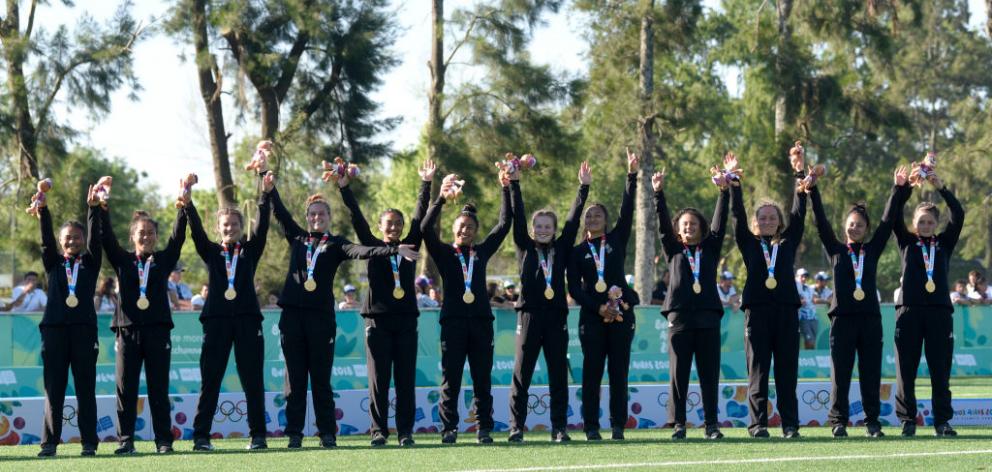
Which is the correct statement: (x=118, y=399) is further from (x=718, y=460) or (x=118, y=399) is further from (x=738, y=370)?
(x=738, y=370)

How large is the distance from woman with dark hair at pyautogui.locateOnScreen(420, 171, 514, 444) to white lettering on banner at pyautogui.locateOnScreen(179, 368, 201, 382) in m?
6.71

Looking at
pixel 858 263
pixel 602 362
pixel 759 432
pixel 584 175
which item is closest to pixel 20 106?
pixel 584 175

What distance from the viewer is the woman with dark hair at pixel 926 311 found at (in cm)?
1114

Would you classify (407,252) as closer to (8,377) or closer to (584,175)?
(584,175)

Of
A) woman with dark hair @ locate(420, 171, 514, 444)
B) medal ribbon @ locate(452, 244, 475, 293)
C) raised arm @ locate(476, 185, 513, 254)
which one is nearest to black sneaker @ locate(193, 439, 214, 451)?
woman with dark hair @ locate(420, 171, 514, 444)

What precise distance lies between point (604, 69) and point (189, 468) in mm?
19466

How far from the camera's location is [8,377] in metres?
16.3

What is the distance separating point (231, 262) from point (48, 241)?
1.33 metres

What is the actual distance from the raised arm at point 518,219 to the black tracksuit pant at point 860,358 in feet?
8.36

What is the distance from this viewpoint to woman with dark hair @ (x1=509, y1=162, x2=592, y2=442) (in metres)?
11.0

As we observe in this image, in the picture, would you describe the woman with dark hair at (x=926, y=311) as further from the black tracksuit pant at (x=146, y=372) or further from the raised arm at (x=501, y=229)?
the black tracksuit pant at (x=146, y=372)

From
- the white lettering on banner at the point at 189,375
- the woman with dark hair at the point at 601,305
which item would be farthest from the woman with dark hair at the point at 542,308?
the white lettering on banner at the point at 189,375

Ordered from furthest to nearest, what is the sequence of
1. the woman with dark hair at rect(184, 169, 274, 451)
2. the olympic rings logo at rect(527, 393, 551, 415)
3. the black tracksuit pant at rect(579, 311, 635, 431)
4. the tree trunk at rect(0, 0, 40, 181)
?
the tree trunk at rect(0, 0, 40, 181) < the olympic rings logo at rect(527, 393, 551, 415) < the black tracksuit pant at rect(579, 311, 635, 431) < the woman with dark hair at rect(184, 169, 274, 451)

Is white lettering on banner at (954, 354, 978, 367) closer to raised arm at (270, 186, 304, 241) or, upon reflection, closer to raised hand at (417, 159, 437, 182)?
raised hand at (417, 159, 437, 182)
